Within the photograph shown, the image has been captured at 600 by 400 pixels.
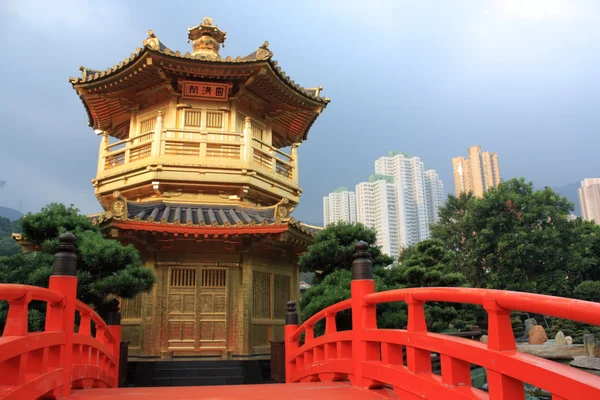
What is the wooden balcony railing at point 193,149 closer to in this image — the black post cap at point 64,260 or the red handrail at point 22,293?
the black post cap at point 64,260

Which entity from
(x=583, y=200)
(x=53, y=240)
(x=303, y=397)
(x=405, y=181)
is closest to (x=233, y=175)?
(x=53, y=240)

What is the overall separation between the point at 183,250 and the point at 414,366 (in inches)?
328

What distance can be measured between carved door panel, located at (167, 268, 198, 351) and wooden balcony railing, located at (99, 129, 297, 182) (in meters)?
3.00

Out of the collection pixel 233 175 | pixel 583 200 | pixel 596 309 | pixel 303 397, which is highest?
pixel 583 200

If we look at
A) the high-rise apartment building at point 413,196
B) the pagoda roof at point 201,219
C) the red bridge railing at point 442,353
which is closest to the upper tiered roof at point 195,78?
the pagoda roof at point 201,219

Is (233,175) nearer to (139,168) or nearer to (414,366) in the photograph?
(139,168)

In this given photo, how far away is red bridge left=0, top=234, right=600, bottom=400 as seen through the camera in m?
2.46

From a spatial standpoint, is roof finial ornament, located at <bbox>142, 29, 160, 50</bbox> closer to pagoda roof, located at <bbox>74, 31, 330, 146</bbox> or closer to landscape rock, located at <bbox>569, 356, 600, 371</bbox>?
pagoda roof, located at <bbox>74, 31, 330, 146</bbox>

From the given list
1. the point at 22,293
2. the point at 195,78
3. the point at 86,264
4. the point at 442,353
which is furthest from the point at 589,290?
the point at 22,293

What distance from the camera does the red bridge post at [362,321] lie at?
4727 millimetres

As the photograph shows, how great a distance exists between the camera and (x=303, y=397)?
14.6ft

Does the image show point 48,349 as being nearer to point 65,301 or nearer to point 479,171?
point 65,301

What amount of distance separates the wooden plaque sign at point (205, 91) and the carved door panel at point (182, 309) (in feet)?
16.1

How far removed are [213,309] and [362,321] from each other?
690 centimetres
